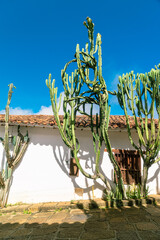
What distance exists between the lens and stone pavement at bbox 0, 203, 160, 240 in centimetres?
298

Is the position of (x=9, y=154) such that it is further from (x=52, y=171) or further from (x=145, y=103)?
(x=145, y=103)

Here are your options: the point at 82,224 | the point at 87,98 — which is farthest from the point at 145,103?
the point at 82,224

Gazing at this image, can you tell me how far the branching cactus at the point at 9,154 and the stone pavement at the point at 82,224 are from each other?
681mm

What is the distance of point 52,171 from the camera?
5.42 meters

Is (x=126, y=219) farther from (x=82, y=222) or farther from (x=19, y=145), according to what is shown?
(x=19, y=145)

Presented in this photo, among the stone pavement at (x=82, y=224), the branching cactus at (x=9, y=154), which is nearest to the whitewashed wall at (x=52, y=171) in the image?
the branching cactus at (x=9, y=154)

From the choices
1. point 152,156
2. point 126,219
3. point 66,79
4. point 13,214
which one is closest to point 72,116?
point 66,79

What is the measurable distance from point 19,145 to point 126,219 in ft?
13.5

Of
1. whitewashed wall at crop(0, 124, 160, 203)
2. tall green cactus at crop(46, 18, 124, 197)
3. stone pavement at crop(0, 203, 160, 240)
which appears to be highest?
tall green cactus at crop(46, 18, 124, 197)

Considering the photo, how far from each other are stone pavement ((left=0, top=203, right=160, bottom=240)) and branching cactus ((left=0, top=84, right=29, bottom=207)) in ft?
2.23

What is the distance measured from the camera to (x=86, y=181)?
213 inches

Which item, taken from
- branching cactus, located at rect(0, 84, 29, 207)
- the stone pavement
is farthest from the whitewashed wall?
the stone pavement

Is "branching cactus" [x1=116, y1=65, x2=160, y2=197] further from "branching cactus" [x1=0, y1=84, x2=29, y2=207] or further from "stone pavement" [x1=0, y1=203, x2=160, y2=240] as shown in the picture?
"branching cactus" [x1=0, y1=84, x2=29, y2=207]

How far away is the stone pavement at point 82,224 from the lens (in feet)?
9.79
